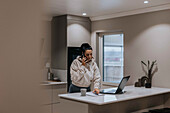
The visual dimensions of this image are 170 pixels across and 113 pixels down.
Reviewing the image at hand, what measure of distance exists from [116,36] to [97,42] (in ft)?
1.88

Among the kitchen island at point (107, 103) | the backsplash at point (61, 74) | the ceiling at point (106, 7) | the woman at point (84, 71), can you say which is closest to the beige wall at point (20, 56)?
the kitchen island at point (107, 103)

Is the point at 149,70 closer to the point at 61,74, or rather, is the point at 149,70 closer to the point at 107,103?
the point at 107,103

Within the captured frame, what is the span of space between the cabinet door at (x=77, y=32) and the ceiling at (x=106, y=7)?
31 cm

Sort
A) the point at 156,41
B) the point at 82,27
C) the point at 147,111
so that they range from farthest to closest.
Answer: the point at 82,27 → the point at 156,41 → the point at 147,111

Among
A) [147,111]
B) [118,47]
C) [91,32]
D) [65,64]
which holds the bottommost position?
[147,111]

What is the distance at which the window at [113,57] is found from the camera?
5.27 meters

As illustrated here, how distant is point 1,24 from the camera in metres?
0.21

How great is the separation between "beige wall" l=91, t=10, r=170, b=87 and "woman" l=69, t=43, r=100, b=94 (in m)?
1.37

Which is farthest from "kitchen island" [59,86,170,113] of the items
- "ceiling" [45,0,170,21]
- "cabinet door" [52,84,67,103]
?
"cabinet door" [52,84,67,103]

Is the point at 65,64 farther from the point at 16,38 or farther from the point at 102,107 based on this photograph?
the point at 16,38

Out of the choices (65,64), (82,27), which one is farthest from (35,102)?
(82,27)

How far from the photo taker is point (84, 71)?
3.69 meters

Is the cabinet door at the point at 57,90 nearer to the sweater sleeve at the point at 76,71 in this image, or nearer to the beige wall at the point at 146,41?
the beige wall at the point at 146,41

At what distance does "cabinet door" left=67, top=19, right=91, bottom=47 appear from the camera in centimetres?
537
